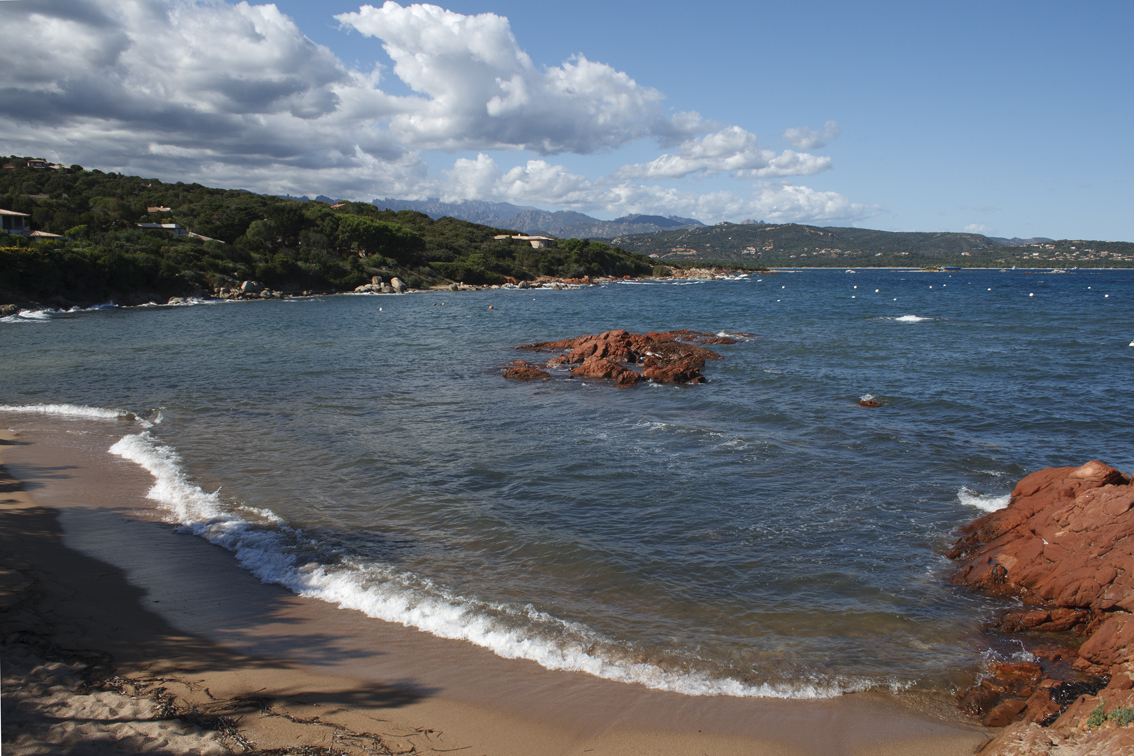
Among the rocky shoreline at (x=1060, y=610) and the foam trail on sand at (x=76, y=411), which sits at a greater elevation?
the rocky shoreline at (x=1060, y=610)

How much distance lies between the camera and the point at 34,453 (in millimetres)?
13273

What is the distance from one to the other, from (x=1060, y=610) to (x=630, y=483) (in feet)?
21.5

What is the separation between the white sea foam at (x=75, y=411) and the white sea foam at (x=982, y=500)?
63.6 ft

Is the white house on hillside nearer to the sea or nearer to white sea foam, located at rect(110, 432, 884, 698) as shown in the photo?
the sea

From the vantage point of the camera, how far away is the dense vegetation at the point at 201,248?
173ft

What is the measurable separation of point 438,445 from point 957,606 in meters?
10.5

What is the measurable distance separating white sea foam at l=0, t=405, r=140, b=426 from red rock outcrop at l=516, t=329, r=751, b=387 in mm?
14422

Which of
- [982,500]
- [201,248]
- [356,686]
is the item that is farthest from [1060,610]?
[201,248]

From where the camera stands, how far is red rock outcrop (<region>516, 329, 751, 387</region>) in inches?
870

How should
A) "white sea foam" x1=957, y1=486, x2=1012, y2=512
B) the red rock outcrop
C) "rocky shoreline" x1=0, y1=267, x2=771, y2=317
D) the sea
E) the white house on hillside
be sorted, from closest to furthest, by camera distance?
1. the sea
2. "white sea foam" x1=957, y1=486, x2=1012, y2=512
3. the red rock outcrop
4. "rocky shoreline" x1=0, y1=267, x2=771, y2=317
5. the white house on hillside

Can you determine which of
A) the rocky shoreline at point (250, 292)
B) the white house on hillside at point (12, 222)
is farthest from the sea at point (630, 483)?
the white house on hillside at point (12, 222)

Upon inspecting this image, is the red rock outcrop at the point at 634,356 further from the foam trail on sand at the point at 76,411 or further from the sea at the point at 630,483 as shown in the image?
the foam trail on sand at the point at 76,411

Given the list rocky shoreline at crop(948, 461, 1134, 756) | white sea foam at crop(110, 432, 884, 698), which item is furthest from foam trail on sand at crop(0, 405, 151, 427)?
rocky shoreline at crop(948, 461, 1134, 756)

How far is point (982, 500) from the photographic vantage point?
10.7 meters
